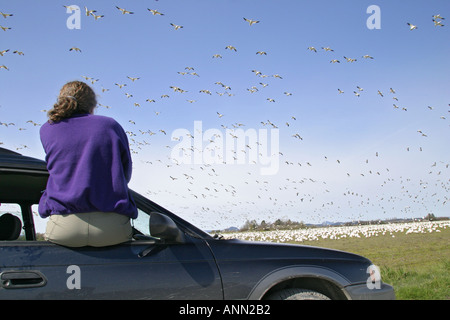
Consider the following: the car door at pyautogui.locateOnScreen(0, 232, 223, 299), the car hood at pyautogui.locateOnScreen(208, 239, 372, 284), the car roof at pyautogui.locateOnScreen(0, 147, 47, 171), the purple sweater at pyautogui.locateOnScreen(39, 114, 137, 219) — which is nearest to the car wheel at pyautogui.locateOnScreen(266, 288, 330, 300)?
the car hood at pyautogui.locateOnScreen(208, 239, 372, 284)

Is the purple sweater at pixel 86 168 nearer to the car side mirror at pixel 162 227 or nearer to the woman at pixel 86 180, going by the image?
the woman at pixel 86 180

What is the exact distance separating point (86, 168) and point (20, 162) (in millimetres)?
551

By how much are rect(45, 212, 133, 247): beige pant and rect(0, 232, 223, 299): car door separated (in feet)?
0.17

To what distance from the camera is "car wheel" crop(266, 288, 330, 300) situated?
2.76 m

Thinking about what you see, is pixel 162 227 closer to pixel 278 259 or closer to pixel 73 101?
pixel 278 259

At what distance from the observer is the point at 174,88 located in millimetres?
21219

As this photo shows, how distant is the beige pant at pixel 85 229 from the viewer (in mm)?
2439

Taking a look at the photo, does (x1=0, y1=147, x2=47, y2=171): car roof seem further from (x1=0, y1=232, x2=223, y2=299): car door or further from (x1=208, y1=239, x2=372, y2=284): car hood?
(x1=208, y1=239, x2=372, y2=284): car hood

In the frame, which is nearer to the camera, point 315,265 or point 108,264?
point 108,264

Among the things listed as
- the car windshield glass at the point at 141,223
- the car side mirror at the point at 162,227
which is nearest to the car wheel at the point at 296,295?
the car side mirror at the point at 162,227

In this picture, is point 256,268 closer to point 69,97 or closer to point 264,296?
point 264,296

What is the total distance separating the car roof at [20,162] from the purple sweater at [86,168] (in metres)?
0.16
